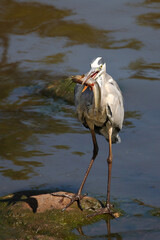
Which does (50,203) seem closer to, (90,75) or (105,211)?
(105,211)

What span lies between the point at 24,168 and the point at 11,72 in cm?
446

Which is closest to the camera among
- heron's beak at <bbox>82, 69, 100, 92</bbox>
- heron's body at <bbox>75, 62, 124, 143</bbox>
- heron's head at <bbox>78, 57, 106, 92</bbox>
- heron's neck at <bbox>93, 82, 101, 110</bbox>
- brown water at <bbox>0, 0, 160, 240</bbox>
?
heron's beak at <bbox>82, 69, 100, 92</bbox>

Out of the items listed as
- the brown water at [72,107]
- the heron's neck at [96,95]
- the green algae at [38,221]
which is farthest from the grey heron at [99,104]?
the brown water at [72,107]

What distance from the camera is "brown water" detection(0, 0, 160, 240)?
6660mm

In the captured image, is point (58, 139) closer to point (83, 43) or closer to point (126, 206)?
point (126, 206)

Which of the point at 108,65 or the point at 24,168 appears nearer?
the point at 24,168

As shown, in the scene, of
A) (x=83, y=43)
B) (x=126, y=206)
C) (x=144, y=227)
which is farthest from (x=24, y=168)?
(x=83, y=43)

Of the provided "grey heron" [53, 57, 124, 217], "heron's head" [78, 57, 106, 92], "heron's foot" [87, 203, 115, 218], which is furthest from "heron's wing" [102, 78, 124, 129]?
"heron's foot" [87, 203, 115, 218]

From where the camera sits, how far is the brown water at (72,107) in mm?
6660

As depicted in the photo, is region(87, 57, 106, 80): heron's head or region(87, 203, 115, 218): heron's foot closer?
region(87, 57, 106, 80): heron's head

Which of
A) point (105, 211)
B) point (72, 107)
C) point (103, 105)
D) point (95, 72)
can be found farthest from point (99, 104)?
point (72, 107)

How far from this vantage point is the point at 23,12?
13922mm

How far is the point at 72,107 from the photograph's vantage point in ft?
31.3

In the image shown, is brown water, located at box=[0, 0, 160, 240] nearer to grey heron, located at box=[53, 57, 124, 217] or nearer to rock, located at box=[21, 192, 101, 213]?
rock, located at box=[21, 192, 101, 213]
